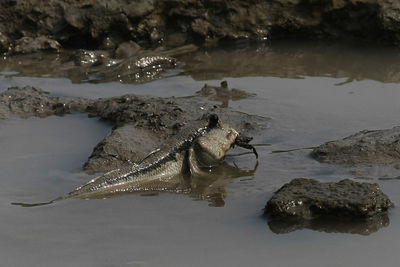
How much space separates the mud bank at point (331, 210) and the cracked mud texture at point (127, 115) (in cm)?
125

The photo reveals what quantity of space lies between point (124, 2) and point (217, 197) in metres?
4.08

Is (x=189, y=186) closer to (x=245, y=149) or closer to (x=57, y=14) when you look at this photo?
(x=245, y=149)

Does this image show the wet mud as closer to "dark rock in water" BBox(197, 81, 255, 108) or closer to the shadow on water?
the shadow on water

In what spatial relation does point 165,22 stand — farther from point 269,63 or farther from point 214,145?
point 214,145

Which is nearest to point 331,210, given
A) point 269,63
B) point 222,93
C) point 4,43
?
point 222,93

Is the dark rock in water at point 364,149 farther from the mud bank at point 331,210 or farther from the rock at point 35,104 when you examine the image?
the rock at point 35,104

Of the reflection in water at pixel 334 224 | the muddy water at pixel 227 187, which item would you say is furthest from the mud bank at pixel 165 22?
the reflection in water at pixel 334 224

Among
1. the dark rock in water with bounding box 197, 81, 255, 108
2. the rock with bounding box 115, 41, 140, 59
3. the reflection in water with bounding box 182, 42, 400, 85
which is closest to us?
the dark rock in water with bounding box 197, 81, 255, 108

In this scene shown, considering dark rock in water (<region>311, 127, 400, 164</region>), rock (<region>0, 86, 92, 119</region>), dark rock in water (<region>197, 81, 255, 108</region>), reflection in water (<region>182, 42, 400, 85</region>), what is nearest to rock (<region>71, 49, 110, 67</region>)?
reflection in water (<region>182, 42, 400, 85</region>)

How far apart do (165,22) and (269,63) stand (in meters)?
1.39

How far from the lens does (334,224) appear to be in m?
4.19

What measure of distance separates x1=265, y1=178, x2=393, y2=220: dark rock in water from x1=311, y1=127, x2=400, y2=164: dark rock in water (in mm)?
680

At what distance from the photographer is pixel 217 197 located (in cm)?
467

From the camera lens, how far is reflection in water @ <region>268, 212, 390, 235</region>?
4141 millimetres
